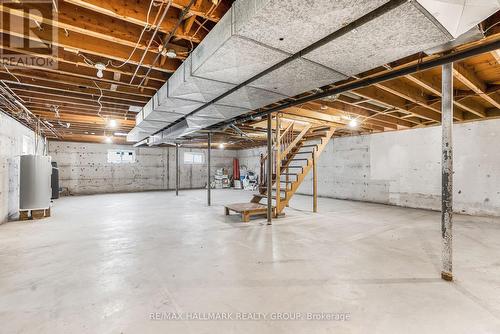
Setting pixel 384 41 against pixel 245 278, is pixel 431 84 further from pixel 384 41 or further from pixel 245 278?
pixel 245 278

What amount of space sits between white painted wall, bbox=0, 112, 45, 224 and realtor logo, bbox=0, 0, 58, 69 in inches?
112

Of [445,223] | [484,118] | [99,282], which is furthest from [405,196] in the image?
[99,282]

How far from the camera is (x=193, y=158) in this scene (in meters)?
13.2

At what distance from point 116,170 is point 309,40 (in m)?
11.5

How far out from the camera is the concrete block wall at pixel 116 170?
10133mm

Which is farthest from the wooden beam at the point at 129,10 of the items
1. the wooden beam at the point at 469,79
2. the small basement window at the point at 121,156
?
the small basement window at the point at 121,156

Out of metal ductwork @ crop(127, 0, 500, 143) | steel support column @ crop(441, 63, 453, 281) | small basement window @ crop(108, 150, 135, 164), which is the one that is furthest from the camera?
small basement window @ crop(108, 150, 135, 164)

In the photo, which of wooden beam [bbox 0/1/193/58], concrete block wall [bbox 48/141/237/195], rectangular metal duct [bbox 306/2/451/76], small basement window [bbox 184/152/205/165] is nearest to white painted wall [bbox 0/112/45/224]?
wooden beam [bbox 0/1/193/58]

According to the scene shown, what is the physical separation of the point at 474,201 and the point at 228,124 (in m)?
6.26

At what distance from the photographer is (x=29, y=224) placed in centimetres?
483

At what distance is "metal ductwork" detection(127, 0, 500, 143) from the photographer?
149cm

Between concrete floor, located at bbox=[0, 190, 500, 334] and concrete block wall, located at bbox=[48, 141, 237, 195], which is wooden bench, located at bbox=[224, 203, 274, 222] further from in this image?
concrete block wall, located at bbox=[48, 141, 237, 195]

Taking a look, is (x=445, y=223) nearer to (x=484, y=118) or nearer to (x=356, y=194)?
(x=484, y=118)

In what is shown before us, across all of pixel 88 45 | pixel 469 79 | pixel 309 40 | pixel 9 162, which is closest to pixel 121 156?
pixel 9 162
